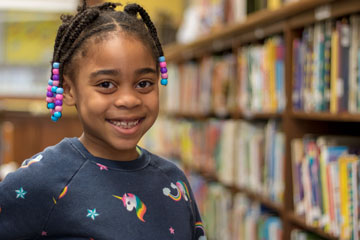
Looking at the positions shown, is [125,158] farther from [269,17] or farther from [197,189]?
[197,189]

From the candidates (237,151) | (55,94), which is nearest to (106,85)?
(55,94)

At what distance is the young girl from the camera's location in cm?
94

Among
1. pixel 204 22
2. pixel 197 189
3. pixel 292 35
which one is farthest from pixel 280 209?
pixel 204 22

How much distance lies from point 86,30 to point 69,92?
138 millimetres

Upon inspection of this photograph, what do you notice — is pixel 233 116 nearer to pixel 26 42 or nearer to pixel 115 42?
pixel 115 42

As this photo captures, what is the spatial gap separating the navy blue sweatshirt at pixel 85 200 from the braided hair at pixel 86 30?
0.18 metres

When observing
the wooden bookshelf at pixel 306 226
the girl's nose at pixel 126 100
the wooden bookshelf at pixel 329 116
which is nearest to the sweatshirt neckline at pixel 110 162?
the girl's nose at pixel 126 100

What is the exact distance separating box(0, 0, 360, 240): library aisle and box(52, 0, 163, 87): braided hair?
0.72ft

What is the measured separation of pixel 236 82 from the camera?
2.69 meters

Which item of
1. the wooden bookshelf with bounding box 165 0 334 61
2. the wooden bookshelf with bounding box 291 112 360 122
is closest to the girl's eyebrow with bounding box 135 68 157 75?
the wooden bookshelf with bounding box 291 112 360 122

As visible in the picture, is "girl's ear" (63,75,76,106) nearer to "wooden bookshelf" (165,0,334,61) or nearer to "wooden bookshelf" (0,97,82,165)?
"wooden bookshelf" (165,0,334,61)

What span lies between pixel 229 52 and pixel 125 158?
2134 millimetres

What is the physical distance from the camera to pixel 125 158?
3.49 ft

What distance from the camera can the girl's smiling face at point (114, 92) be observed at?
98 cm
